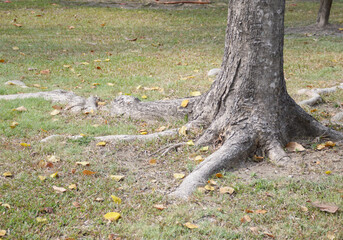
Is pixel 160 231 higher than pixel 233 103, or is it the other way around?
pixel 233 103

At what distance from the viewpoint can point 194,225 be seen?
3.32 meters

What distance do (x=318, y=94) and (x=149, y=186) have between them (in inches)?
150

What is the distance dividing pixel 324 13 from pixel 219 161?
9083 mm

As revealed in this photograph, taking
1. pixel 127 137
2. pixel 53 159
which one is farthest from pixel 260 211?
pixel 53 159

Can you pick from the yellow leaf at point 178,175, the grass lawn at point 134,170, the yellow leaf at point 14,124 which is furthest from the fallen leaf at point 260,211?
the yellow leaf at point 14,124

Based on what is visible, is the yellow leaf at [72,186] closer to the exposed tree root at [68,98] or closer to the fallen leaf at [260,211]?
the fallen leaf at [260,211]

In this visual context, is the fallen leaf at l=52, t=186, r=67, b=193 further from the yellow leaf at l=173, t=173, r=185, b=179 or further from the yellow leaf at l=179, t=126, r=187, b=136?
the yellow leaf at l=179, t=126, r=187, b=136

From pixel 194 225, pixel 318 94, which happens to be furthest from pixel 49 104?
pixel 318 94

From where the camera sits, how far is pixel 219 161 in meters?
4.21

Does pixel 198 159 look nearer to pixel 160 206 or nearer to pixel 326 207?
pixel 160 206

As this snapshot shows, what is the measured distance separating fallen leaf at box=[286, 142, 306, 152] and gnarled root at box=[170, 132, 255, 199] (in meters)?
0.47

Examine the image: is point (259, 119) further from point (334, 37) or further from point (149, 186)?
point (334, 37)

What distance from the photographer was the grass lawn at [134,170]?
11.0 ft

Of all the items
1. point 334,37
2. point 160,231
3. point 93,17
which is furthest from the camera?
point 93,17
